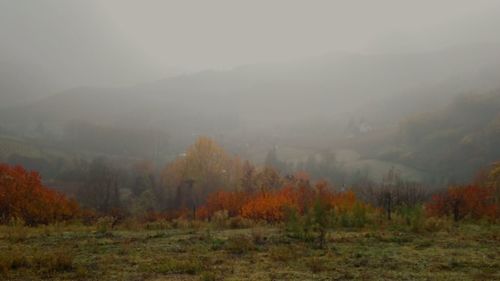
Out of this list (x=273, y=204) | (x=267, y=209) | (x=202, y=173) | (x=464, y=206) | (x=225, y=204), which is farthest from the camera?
(x=202, y=173)

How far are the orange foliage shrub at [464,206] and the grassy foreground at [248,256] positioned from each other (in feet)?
39.1

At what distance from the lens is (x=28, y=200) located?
172 feet

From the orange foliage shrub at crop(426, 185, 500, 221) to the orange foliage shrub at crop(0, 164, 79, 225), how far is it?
35.7m

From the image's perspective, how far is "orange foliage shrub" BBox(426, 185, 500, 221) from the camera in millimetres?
38206

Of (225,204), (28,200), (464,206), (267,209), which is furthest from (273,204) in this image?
(28,200)

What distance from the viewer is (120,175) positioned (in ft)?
476

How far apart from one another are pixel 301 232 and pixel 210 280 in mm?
10870

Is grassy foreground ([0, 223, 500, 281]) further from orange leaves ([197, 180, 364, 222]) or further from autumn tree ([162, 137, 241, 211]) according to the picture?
autumn tree ([162, 137, 241, 211])

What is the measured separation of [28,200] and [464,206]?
44.9 m

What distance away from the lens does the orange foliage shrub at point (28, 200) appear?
157 ft

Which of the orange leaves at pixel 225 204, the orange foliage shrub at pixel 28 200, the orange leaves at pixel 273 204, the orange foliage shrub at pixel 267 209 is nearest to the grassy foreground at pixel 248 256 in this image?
the orange leaves at pixel 273 204

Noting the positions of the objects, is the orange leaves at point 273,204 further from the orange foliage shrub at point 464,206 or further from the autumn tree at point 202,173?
the autumn tree at point 202,173

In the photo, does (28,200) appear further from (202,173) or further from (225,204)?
(202,173)

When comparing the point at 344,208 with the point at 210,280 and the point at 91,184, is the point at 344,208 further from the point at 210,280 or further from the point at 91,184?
the point at 91,184
